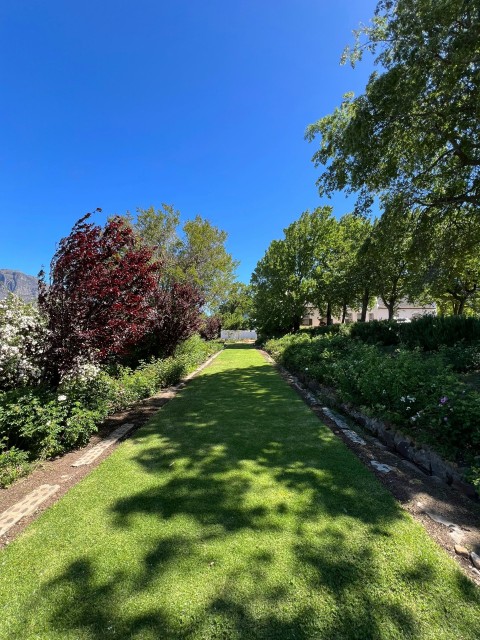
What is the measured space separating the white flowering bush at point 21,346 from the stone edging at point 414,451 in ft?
16.9

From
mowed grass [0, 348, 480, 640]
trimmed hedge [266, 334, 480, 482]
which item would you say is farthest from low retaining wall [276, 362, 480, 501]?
mowed grass [0, 348, 480, 640]

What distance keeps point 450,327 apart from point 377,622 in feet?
30.6

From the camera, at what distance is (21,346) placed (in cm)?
441

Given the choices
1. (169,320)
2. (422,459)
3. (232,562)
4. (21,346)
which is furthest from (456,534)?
(169,320)

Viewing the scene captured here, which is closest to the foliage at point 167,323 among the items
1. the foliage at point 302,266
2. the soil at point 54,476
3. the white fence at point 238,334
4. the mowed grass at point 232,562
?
the soil at point 54,476

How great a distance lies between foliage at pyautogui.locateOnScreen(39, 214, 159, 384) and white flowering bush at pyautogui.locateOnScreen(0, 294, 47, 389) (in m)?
0.16

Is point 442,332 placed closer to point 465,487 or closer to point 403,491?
point 465,487

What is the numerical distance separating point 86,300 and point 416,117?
9.18m

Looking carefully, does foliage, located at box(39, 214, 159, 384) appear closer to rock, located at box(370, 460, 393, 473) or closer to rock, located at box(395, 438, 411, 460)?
rock, located at box(370, 460, 393, 473)

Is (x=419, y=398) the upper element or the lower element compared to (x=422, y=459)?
upper

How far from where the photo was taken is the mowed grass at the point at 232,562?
5.69 feet

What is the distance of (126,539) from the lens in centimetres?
239

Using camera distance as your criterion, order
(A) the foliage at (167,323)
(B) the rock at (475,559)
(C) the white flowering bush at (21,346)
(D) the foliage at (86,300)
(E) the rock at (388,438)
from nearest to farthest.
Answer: (B) the rock at (475,559)
(E) the rock at (388,438)
(C) the white flowering bush at (21,346)
(D) the foliage at (86,300)
(A) the foliage at (167,323)

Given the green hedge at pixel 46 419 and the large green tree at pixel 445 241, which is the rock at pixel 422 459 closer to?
the green hedge at pixel 46 419
